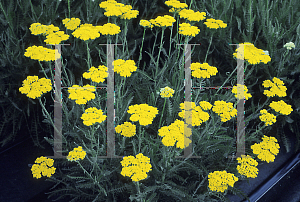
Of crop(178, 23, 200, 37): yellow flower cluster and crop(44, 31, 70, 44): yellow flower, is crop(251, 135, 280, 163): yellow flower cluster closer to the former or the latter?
crop(178, 23, 200, 37): yellow flower cluster

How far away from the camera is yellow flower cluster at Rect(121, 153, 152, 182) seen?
0.88 meters

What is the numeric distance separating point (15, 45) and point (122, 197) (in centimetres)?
113

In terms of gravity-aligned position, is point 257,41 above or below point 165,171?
above

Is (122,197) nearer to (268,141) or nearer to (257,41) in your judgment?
(268,141)

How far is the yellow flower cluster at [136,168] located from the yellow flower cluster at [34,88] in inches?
16.5

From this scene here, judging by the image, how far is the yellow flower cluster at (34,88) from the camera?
997mm

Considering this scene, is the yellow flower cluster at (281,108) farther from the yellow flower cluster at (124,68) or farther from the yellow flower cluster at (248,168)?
the yellow flower cluster at (124,68)

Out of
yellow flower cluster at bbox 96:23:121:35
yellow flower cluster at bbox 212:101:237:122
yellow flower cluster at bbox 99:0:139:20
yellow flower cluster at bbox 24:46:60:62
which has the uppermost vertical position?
yellow flower cluster at bbox 99:0:139:20

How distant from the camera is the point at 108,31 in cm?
118

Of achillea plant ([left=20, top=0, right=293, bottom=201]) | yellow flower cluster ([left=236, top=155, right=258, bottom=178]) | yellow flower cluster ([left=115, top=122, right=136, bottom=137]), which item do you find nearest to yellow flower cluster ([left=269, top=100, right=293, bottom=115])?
achillea plant ([left=20, top=0, right=293, bottom=201])

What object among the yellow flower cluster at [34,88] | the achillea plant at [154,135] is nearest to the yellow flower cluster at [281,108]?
the achillea plant at [154,135]

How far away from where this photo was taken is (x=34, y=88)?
3.34 feet

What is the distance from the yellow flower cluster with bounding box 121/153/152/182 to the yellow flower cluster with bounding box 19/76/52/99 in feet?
1.38

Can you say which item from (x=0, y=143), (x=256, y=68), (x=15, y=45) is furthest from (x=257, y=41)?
(x=0, y=143)
